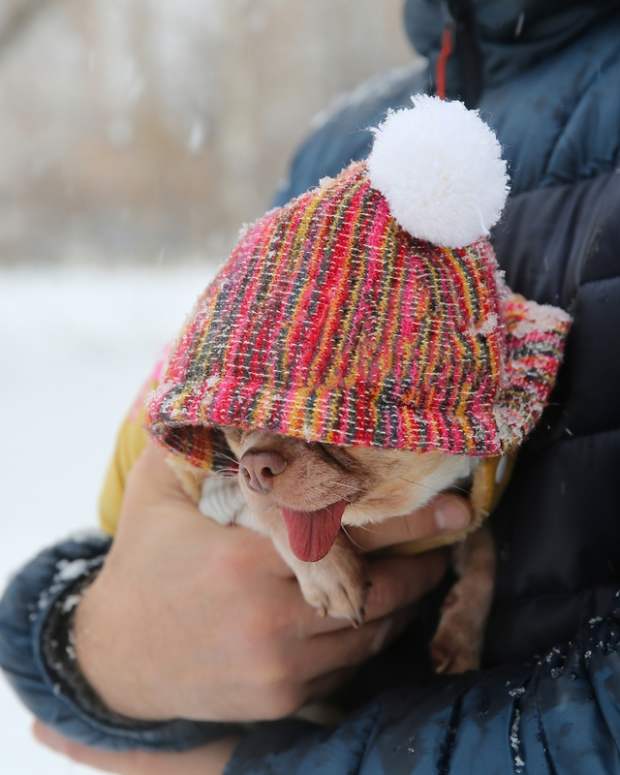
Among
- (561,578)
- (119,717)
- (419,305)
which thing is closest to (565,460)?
(561,578)

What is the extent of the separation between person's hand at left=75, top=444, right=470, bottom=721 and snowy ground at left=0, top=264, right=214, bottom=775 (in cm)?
99

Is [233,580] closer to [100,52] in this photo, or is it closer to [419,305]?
[419,305]

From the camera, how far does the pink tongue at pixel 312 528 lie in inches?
35.1

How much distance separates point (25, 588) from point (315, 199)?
650 millimetres

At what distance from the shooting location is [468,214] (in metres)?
0.76

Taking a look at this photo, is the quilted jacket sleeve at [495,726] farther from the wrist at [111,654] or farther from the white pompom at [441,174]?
the white pompom at [441,174]

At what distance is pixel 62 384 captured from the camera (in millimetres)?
5238

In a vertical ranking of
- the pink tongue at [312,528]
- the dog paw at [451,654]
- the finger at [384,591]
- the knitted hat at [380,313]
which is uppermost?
the knitted hat at [380,313]

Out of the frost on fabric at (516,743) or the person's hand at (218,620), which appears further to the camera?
the person's hand at (218,620)

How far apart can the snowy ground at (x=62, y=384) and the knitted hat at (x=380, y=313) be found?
4.71 feet

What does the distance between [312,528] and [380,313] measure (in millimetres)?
247

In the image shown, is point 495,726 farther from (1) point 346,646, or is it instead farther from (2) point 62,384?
(2) point 62,384

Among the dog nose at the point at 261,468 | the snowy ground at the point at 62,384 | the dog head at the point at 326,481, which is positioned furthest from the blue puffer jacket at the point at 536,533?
the snowy ground at the point at 62,384

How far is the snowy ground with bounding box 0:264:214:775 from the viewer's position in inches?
125
